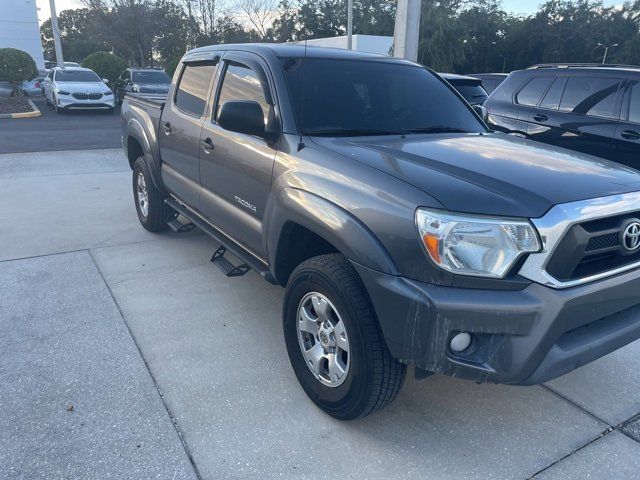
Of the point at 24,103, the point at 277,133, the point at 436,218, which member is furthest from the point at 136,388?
the point at 24,103

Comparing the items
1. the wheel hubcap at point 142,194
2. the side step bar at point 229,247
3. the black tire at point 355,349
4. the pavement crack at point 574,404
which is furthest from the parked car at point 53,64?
the pavement crack at point 574,404

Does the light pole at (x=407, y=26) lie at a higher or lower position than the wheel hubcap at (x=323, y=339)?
higher

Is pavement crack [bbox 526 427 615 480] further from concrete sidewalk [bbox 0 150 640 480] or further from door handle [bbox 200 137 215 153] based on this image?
door handle [bbox 200 137 215 153]

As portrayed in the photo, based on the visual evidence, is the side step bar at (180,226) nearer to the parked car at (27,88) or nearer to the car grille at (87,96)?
the car grille at (87,96)

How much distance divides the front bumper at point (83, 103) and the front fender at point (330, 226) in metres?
16.9

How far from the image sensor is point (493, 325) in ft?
7.11

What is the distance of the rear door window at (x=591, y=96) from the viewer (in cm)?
591

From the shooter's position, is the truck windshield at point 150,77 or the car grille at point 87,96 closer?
the car grille at point 87,96

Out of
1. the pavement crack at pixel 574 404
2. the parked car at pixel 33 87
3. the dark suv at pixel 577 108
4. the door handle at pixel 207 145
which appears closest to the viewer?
the pavement crack at pixel 574 404

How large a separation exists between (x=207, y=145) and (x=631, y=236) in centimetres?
276

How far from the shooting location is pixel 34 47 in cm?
A: 3531

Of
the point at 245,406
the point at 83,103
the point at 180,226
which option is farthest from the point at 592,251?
the point at 83,103

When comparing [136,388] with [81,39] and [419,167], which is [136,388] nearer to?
[419,167]

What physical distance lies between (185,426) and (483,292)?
1611 mm
